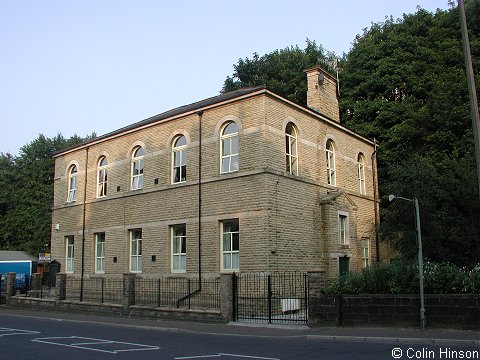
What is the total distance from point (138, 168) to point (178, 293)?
7464 millimetres

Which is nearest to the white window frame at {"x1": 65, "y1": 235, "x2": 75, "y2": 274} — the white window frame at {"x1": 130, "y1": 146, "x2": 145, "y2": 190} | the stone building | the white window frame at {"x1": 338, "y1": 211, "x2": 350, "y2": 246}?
the stone building

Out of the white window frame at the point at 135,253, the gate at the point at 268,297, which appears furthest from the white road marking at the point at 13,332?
the white window frame at the point at 135,253

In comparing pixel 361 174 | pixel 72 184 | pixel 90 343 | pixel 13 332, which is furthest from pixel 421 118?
pixel 13 332

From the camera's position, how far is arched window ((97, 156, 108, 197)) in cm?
2702

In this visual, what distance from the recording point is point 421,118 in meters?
27.4

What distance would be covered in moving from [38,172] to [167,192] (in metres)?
33.2

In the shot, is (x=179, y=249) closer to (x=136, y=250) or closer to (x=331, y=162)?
(x=136, y=250)

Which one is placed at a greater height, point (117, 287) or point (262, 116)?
point (262, 116)

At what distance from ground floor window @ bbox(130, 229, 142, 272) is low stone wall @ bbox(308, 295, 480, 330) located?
462 inches

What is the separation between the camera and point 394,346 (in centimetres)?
1115

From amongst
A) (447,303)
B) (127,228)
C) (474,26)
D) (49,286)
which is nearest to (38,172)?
(49,286)

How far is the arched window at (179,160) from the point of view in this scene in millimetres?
22734

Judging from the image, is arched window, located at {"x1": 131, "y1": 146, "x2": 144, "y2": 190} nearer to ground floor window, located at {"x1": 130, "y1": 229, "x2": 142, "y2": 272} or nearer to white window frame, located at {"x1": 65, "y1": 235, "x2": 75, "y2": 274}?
ground floor window, located at {"x1": 130, "y1": 229, "x2": 142, "y2": 272}

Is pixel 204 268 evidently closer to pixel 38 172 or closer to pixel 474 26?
pixel 474 26
